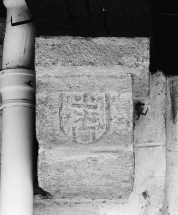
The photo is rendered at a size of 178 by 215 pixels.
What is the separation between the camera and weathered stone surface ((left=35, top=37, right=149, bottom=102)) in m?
1.55

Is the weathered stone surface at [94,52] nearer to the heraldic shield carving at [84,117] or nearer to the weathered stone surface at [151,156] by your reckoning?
the heraldic shield carving at [84,117]

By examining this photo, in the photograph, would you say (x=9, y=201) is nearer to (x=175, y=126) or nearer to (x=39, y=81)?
(x=39, y=81)

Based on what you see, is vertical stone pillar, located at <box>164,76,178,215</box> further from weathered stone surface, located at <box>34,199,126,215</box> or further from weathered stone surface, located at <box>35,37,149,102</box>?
weathered stone surface, located at <box>35,37,149,102</box>

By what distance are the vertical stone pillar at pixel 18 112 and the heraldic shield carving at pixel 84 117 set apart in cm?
19

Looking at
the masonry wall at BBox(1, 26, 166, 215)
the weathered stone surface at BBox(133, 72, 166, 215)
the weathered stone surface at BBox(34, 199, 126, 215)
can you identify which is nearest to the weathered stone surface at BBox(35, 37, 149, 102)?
the masonry wall at BBox(1, 26, 166, 215)

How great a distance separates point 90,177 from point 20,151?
10.8 inches

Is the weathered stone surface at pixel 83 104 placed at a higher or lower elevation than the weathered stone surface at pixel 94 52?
lower

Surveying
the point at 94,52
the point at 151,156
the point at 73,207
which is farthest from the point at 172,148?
the point at 94,52

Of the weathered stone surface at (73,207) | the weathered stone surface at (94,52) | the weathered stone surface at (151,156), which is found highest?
the weathered stone surface at (94,52)

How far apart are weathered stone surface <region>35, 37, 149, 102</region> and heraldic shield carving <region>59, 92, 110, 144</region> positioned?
0.12 m

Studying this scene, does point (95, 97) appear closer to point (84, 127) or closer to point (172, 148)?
point (84, 127)

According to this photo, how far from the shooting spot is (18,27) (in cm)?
170

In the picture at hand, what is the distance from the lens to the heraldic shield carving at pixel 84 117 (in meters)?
1.54

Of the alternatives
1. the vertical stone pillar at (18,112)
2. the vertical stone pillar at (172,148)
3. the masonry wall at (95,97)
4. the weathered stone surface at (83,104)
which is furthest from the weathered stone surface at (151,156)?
the vertical stone pillar at (18,112)
